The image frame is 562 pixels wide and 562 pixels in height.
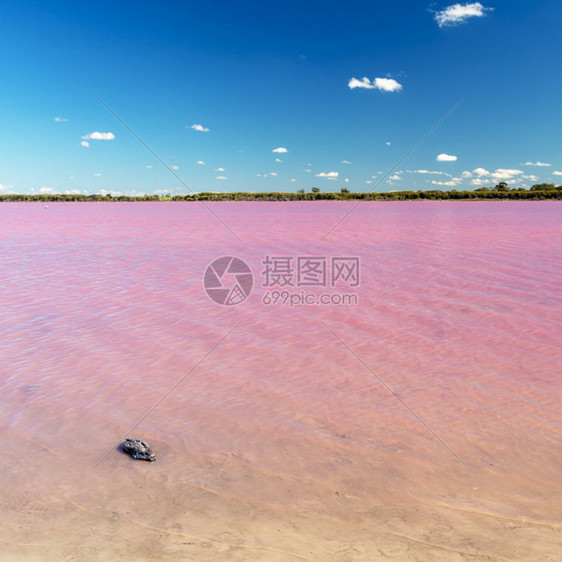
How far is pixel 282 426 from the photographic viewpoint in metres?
3.86

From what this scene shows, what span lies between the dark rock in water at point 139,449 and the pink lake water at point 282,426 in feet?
0.19

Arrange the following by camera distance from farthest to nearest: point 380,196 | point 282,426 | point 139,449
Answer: point 380,196 → point 282,426 → point 139,449

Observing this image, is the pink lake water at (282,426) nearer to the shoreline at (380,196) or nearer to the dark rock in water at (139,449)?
the dark rock in water at (139,449)

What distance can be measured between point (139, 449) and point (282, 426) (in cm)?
117

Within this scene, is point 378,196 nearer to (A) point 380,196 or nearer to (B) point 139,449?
(A) point 380,196

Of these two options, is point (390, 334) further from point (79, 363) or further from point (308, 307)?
point (79, 363)

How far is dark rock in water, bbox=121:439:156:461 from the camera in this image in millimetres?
3373

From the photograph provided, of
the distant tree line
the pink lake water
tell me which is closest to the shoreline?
the distant tree line

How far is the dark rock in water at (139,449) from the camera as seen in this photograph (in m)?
3.37

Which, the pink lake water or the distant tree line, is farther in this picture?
the distant tree line

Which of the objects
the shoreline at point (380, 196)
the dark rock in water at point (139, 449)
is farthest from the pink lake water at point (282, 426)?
the shoreline at point (380, 196)

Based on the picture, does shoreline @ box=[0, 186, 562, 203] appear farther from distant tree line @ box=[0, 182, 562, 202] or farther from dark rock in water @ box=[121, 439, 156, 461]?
dark rock in water @ box=[121, 439, 156, 461]

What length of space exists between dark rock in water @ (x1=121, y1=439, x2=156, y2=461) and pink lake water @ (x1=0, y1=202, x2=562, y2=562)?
0.06m

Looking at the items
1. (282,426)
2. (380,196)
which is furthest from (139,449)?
(380,196)
